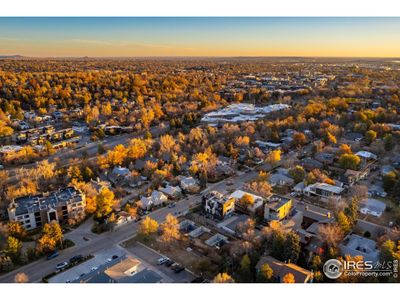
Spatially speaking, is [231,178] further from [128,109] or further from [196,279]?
[128,109]

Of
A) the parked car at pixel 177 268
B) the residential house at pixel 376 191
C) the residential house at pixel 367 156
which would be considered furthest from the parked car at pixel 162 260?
the residential house at pixel 367 156

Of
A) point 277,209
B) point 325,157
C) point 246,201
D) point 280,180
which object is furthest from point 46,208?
point 325,157

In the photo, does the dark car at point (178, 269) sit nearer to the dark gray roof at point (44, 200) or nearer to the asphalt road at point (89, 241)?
the asphalt road at point (89, 241)

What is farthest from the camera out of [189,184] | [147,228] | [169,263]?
[189,184]

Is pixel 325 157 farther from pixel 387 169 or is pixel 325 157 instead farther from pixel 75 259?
pixel 75 259

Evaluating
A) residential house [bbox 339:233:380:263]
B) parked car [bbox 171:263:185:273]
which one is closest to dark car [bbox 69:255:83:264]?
parked car [bbox 171:263:185:273]
